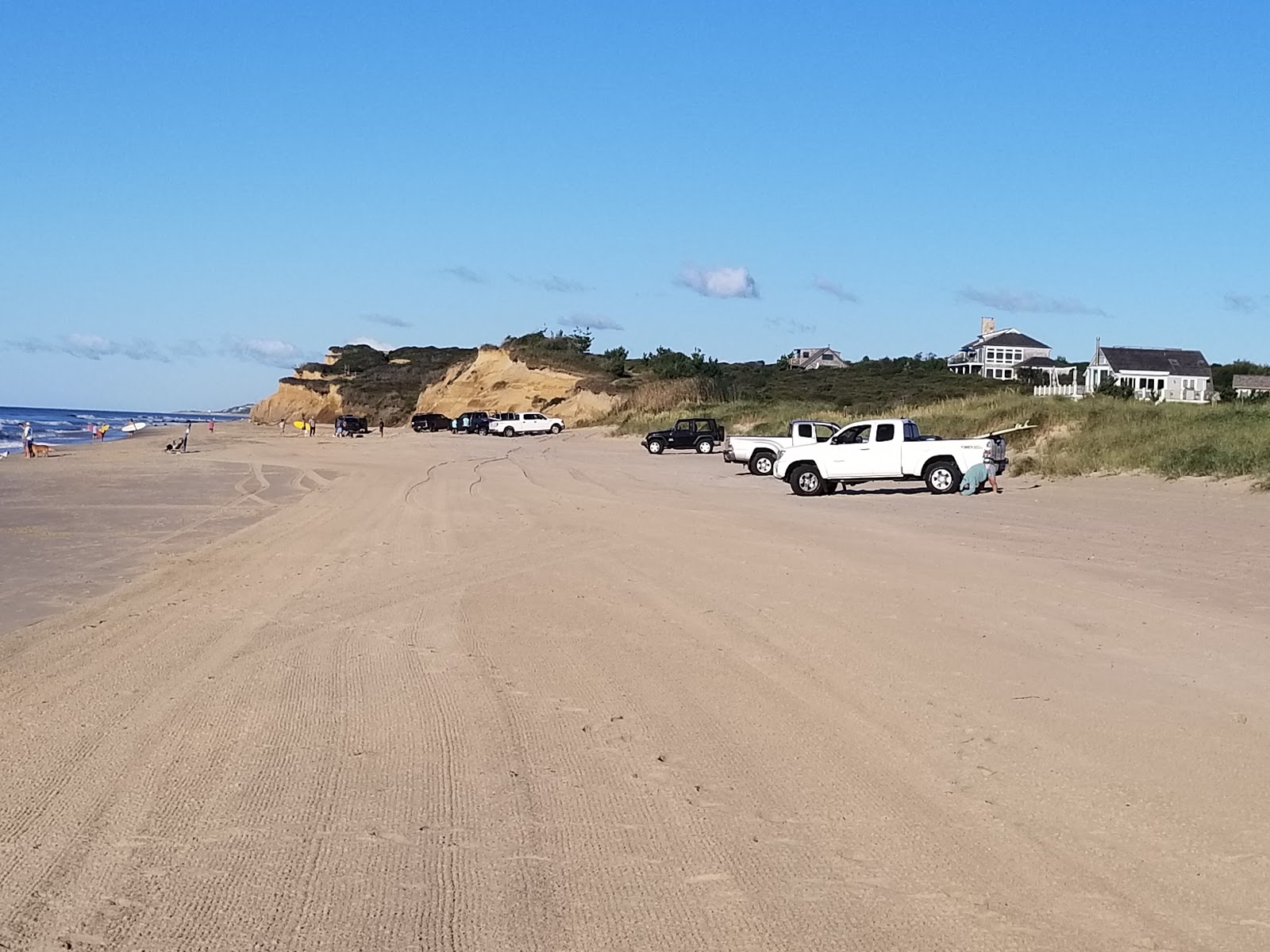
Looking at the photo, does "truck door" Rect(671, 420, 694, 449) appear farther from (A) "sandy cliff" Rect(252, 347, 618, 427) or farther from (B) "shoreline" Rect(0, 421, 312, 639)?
(A) "sandy cliff" Rect(252, 347, 618, 427)

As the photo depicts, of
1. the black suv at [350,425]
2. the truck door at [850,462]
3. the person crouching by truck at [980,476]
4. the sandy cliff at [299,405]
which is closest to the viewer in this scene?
the person crouching by truck at [980,476]

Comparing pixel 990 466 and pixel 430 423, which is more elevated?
pixel 430 423

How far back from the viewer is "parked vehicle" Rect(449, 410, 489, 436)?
79.4m

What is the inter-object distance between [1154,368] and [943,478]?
223 ft

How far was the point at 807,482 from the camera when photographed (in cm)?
2800

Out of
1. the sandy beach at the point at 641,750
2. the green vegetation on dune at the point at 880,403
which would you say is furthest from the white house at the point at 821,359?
the sandy beach at the point at 641,750

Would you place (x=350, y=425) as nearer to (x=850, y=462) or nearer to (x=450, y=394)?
(x=450, y=394)

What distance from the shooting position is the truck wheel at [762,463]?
3691 centimetres

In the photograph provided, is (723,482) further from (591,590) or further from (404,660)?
(404,660)

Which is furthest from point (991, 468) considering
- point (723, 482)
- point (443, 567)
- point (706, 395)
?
point (706, 395)

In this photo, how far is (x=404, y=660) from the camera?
30.9 feet

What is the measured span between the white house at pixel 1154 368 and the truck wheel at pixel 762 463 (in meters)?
53.9

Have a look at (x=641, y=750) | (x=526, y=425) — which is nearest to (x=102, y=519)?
(x=641, y=750)

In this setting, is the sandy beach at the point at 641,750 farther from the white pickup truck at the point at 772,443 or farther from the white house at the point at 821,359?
the white house at the point at 821,359
